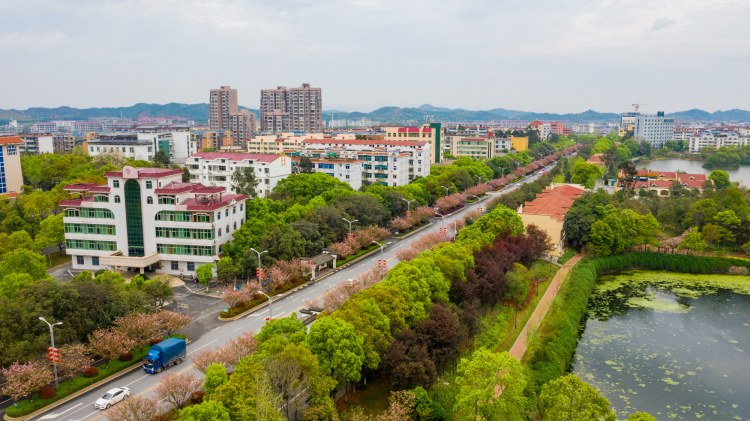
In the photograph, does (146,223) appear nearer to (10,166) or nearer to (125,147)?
(10,166)

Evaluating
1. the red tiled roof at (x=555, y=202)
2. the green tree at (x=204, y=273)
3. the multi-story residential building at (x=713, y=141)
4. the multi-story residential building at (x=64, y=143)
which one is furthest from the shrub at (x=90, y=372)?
the multi-story residential building at (x=713, y=141)

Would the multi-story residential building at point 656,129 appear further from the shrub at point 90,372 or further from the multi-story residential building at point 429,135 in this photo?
the shrub at point 90,372

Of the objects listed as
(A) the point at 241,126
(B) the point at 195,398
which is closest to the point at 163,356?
(B) the point at 195,398

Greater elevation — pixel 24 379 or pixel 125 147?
pixel 125 147

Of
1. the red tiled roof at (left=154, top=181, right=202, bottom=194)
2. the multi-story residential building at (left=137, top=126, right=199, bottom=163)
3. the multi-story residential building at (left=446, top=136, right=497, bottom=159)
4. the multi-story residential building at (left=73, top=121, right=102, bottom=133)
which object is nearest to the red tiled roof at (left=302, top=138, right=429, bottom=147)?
the multi-story residential building at (left=137, top=126, right=199, bottom=163)

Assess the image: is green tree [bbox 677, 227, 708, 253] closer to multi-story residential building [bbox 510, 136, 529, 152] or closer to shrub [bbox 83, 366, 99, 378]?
shrub [bbox 83, 366, 99, 378]

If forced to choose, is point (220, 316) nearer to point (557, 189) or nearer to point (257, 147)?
point (557, 189)
